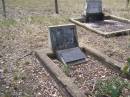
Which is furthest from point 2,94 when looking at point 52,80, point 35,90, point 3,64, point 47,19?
point 47,19

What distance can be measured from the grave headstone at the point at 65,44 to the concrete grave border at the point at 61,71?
23 centimetres

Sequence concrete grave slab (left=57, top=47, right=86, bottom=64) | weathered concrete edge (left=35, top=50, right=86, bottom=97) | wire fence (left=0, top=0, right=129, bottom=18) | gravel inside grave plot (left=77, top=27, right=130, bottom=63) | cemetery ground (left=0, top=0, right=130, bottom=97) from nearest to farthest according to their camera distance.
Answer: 1. weathered concrete edge (left=35, top=50, right=86, bottom=97)
2. cemetery ground (left=0, top=0, right=130, bottom=97)
3. concrete grave slab (left=57, top=47, right=86, bottom=64)
4. gravel inside grave plot (left=77, top=27, right=130, bottom=63)
5. wire fence (left=0, top=0, right=129, bottom=18)

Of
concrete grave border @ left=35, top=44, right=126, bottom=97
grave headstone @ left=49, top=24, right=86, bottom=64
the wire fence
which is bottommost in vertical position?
concrete grave border @ left=35, top=44, right=126, bottom=97

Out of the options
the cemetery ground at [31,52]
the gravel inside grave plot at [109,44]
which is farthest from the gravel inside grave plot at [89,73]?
the gravel inside grave plot at [109,44]

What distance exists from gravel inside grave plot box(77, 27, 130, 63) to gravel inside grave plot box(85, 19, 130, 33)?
53 centimetres

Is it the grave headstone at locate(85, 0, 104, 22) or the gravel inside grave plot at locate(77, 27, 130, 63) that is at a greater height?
the grave headstone at locate(85, 0, 104, 22)

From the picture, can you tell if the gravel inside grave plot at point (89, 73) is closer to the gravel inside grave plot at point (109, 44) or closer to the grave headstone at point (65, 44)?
the grave headstone at point (65, 44)

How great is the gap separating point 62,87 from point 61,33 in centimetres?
164

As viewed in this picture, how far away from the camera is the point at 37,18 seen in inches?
380

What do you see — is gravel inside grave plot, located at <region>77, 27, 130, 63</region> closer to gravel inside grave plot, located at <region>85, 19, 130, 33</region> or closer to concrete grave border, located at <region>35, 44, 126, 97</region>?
concrete grave border, located at <region>35, 44, 126, 97</region>

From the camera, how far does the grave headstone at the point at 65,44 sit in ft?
18.5

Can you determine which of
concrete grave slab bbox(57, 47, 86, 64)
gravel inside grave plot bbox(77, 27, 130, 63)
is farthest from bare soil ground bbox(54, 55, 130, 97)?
gravel inside grave plot bbox(77, 27, 130, 63)

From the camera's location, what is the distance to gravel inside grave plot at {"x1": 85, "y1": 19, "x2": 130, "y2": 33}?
8211 millimetres

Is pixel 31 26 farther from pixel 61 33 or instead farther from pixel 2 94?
pixel 2 94
